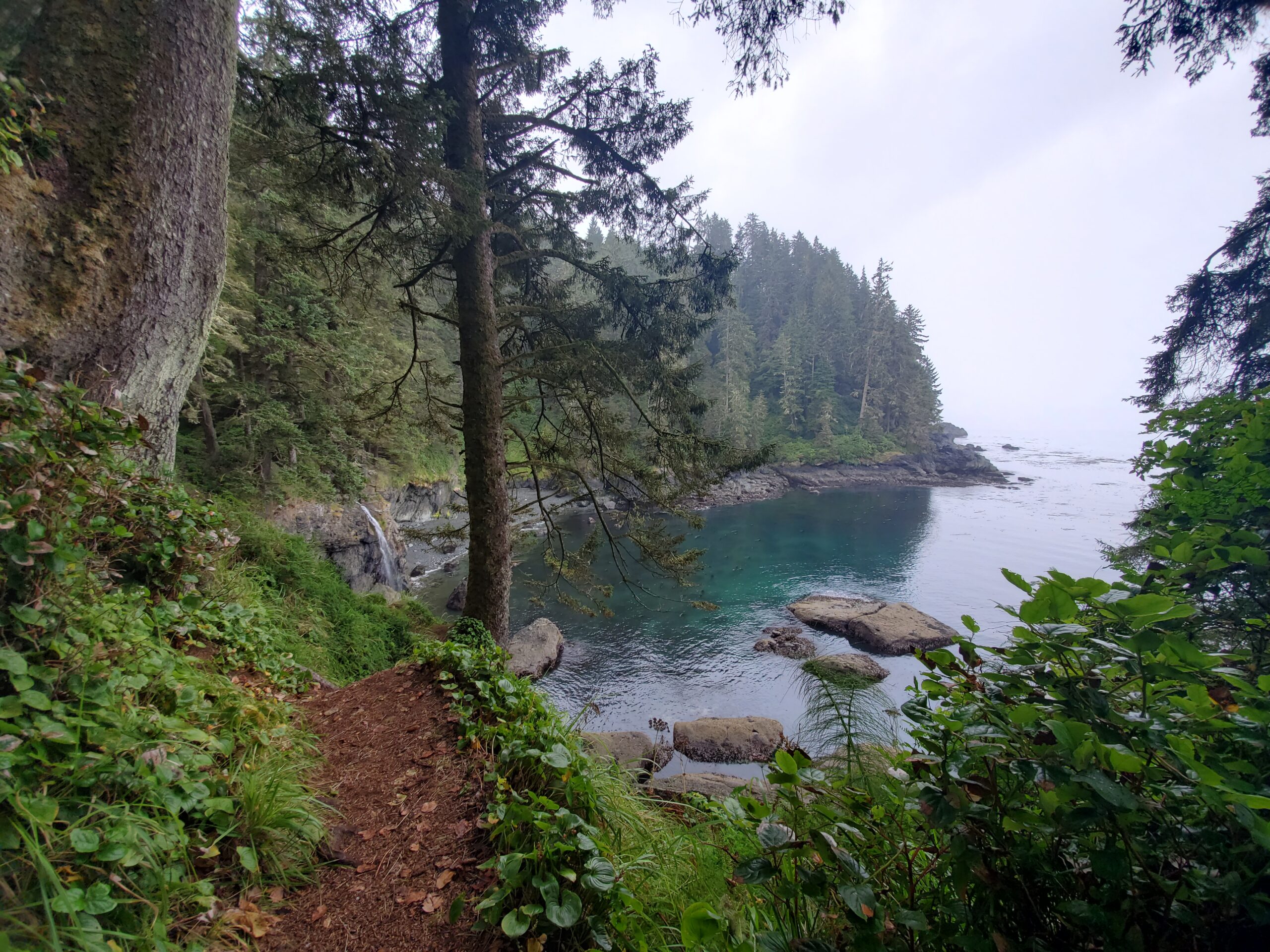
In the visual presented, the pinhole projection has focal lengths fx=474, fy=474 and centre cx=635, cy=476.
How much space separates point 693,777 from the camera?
7484 mm

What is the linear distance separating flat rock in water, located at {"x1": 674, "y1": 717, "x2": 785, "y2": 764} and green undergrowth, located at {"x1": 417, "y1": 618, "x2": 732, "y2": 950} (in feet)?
19.7

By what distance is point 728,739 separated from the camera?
28.9ft

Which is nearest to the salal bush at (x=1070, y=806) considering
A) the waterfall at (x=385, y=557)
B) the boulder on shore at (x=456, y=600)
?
the boulder on shore at (x=456, y=600)

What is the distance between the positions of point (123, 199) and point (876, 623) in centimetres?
1606

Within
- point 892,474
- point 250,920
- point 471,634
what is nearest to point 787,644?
point 471,634

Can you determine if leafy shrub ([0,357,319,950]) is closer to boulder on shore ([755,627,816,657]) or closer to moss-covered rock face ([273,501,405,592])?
moss-covered rock face ([273,501,405,592])

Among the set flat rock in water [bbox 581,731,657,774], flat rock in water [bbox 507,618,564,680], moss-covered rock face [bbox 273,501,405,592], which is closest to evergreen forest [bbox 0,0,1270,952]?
flat rock in water [bbox 581,731,657,774]

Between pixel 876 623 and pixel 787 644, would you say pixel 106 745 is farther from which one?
pixel 876 623

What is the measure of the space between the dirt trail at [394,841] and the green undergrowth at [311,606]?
7.67 ft

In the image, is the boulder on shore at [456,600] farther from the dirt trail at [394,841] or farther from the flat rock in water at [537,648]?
the dirt trail at [394,841]

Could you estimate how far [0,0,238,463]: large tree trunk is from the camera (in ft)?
8.93

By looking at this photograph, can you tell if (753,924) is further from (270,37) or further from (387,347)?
(387,347)

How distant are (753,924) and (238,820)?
2008 mm

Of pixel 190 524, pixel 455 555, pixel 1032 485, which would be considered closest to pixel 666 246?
pixel 190 524
